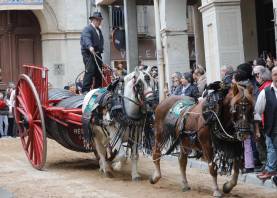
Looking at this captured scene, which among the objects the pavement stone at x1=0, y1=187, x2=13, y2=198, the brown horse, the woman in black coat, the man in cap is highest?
the man in cap

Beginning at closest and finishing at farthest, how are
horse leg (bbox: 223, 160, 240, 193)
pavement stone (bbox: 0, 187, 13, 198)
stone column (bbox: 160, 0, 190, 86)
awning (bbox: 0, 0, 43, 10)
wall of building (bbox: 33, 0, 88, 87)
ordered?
horse leg (bbox: 223, 160, 240, 193) → pavement stone (bbox: 0, 187, 13, 198) → stone column (bbox: 160, 0, 190, 86) → awning (bbox: 0, 0, 43, 10) → wall of building (bbox: 33, 0, 88, 87)

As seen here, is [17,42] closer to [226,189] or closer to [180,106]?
[180,106]

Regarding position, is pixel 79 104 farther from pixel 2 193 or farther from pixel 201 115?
pixel 201 115

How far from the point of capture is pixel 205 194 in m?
8.55

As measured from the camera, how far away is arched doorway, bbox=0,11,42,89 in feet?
92.4

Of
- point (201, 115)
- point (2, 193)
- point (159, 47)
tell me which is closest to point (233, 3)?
point (159, 47)

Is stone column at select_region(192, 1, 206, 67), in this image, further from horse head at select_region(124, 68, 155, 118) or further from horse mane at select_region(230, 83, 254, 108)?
horse mane at select_region(230, 83, 254, 108)

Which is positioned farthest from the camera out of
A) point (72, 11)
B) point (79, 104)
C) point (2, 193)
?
point (72, 11)

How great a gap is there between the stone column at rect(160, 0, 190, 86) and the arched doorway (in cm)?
1294

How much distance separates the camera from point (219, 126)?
813 centimetres

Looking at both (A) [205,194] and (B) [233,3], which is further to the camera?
(B) [233,3]

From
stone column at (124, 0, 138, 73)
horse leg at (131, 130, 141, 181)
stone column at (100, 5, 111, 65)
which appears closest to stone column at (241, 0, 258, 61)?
stone column at (124, 0, 138, 73)

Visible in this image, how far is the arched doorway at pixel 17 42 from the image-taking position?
28156 millimetres

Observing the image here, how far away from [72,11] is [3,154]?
13721 millimetres
